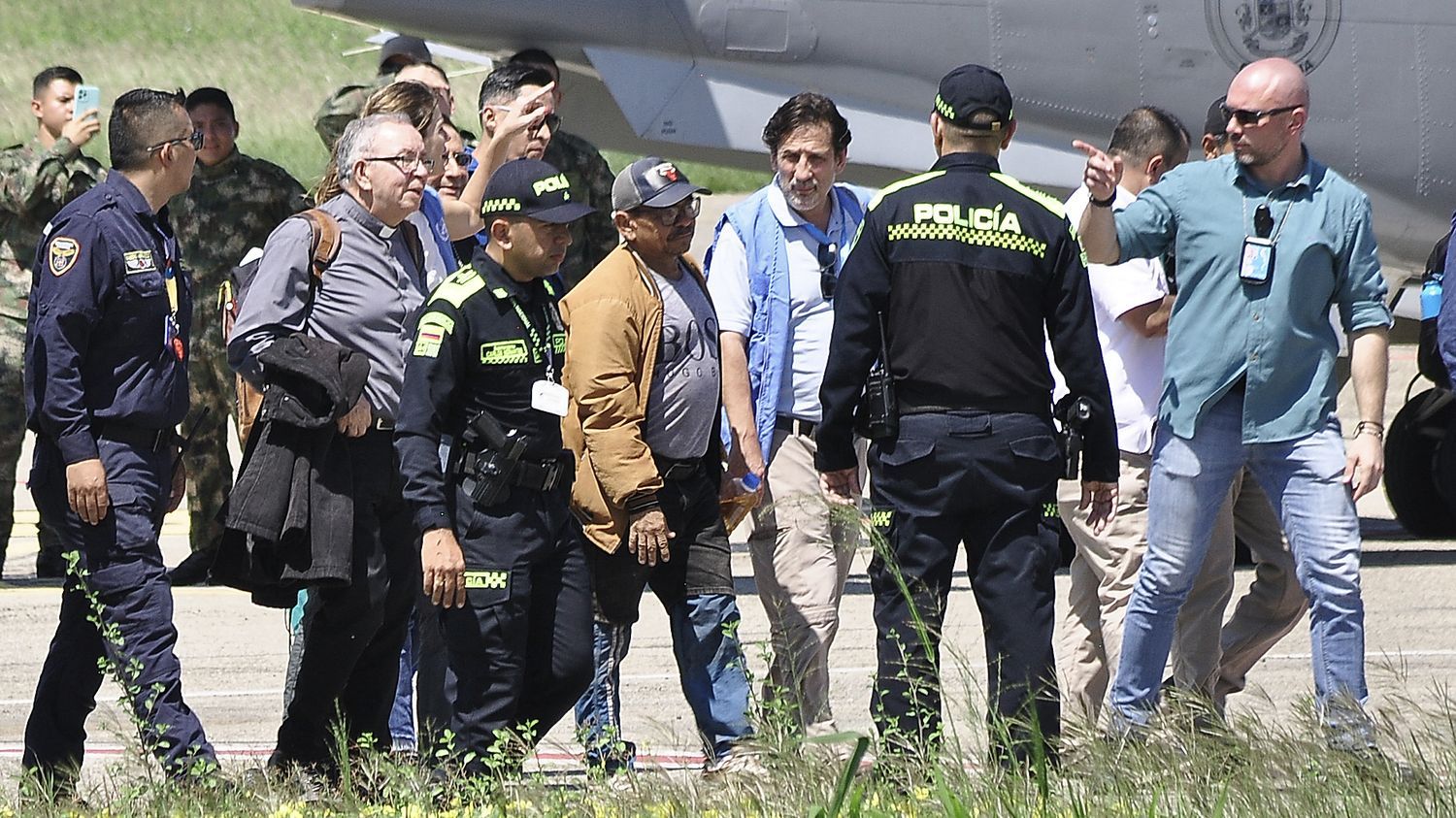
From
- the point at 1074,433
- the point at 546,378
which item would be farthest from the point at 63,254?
the point at 1074,433

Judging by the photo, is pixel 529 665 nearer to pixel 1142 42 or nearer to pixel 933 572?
pixel 933 572


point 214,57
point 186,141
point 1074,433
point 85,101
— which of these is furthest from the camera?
point 214,57

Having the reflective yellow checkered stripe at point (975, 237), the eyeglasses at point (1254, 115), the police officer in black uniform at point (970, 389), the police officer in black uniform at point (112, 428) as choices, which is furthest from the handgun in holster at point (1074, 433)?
the police officer in black uniform at point (112, 428)

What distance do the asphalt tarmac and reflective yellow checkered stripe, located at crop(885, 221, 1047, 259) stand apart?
43.1 inches

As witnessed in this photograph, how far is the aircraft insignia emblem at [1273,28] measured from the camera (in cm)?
1129

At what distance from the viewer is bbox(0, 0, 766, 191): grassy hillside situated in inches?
1515

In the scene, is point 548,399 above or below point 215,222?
below

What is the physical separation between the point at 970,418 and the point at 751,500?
1195mm

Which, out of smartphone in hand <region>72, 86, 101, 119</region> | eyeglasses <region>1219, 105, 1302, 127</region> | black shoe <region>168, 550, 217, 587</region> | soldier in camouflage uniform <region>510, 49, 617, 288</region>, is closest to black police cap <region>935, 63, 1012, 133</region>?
eyeglasses <region>1219, 105, 1302, 127</region>

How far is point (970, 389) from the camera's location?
552 centimetres

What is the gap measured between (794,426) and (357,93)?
10.4 ft

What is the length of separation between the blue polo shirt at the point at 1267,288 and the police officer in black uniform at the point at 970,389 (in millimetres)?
523

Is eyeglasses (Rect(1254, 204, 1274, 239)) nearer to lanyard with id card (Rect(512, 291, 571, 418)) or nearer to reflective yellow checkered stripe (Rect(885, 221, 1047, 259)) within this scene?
reflective yellow checkered stripe (Rect(885, 221, 1047, 259))

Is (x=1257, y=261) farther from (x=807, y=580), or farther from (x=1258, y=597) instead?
(x=807, y=580)
